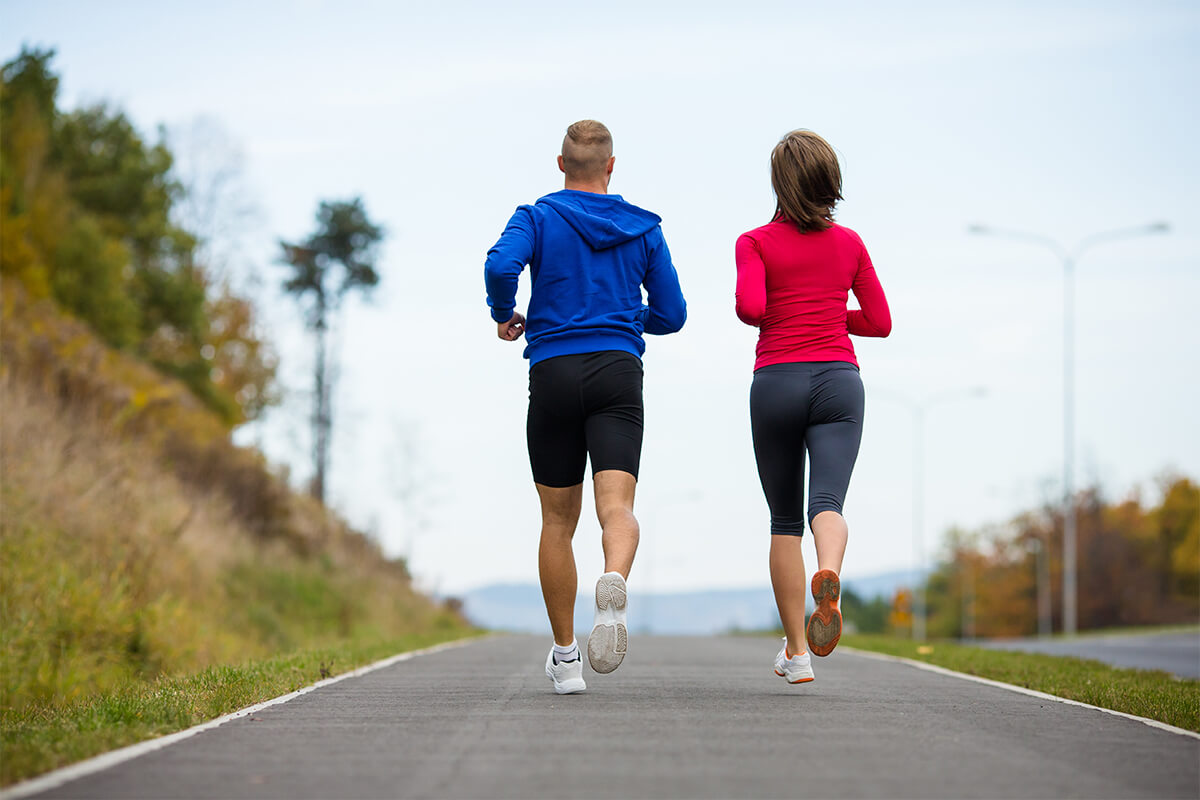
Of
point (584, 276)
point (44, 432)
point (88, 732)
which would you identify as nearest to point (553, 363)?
point (584, 276)

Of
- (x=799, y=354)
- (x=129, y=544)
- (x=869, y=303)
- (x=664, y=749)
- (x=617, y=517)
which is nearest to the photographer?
(x=664, y=749)

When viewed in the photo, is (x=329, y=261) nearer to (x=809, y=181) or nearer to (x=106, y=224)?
(x=106, y=224)

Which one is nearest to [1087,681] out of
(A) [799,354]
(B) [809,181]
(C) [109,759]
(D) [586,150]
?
(A) [799,354]

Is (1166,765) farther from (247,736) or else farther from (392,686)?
(392,686)

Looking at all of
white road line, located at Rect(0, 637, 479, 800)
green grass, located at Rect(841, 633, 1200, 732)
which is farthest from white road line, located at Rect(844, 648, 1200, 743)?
white road line, located at Rect(0, 637, 479, 800)

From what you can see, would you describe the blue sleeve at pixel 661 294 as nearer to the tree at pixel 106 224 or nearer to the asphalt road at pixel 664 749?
the asphalt road at pixel 664 749

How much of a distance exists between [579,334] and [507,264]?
1.50ft

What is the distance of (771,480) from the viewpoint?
6.92 meters

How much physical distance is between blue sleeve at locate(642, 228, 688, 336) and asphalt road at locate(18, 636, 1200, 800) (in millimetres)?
1760

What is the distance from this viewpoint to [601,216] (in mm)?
6617

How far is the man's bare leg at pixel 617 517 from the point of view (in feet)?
20.4

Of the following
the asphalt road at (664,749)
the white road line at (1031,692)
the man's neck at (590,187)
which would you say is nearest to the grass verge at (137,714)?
the asphalt road at (664,749)

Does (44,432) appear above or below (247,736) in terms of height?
above

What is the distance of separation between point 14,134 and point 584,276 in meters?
34.2
